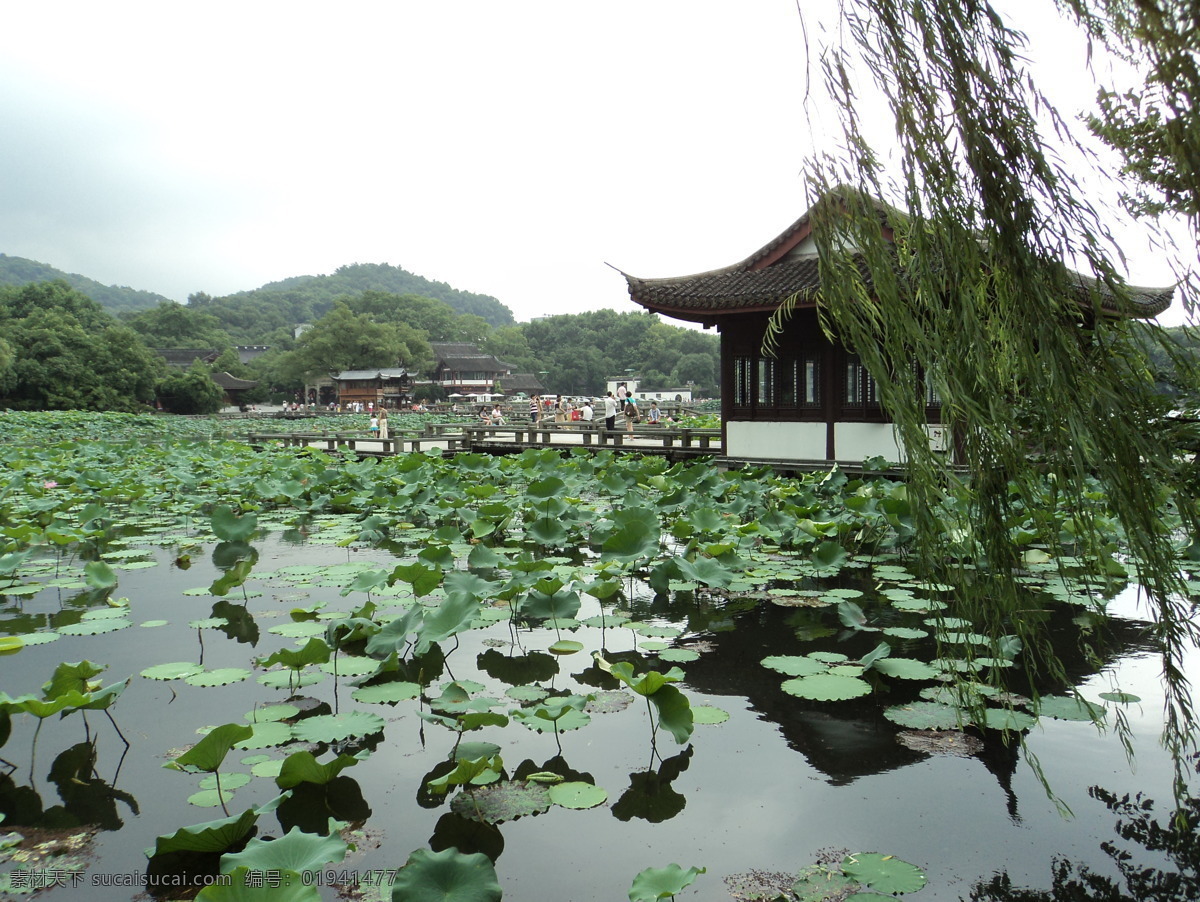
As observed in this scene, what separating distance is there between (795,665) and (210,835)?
2051mm

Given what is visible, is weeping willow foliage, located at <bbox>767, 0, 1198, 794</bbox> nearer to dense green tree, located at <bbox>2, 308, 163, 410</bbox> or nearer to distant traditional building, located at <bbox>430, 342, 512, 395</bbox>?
dense green tree, located at <bbox>2, 308, 163, 410</bbox>

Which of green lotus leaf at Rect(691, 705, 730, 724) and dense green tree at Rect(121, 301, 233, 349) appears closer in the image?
green lotus leaf at Rect(691, 705, 730, 724)

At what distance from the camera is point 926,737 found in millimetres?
2482

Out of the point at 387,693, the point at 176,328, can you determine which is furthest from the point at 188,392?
the point at 387,693

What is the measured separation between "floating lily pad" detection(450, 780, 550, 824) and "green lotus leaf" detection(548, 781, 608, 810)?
26mm

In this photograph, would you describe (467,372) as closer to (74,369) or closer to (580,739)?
(74,369)

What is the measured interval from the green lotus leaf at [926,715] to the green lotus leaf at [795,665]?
1.18 ft

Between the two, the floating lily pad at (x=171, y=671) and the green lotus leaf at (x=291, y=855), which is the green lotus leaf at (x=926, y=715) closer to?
the green lotus leaf at (x=291, y=855)

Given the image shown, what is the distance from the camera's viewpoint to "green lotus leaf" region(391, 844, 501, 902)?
1.49 m

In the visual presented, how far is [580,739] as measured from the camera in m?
2.52

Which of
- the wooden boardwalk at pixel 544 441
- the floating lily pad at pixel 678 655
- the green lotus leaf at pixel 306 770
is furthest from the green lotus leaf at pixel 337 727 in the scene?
the wooden boardwalk at pixel 544 441

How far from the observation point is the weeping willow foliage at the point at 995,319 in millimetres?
1640

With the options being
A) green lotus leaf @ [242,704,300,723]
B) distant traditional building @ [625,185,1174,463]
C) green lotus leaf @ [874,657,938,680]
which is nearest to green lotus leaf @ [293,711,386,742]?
green lotus leaf @ [242,704,300,723]

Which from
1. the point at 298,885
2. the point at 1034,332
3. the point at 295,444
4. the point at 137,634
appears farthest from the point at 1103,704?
the point at 295,444
